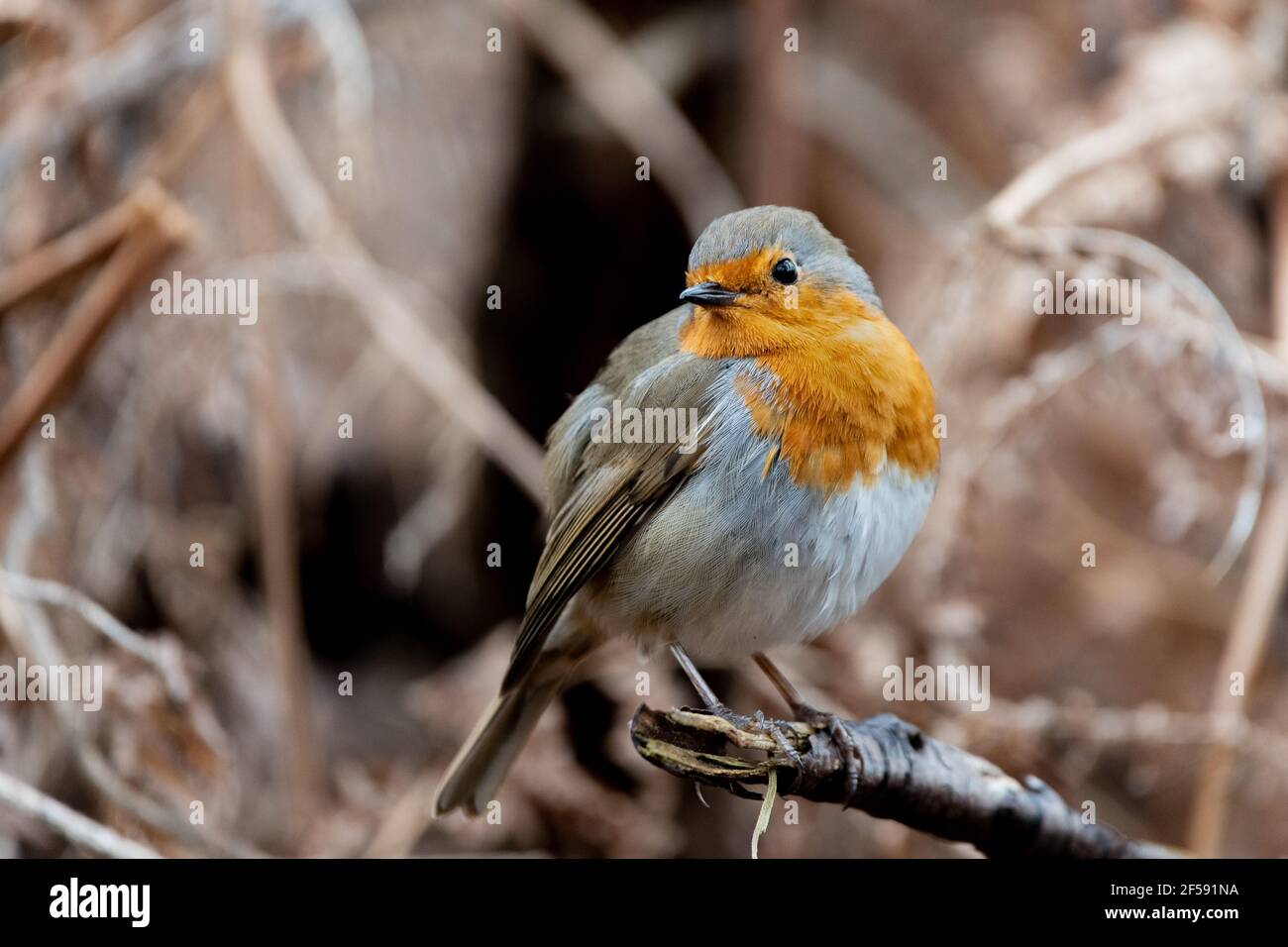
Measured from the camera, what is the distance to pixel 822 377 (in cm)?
304

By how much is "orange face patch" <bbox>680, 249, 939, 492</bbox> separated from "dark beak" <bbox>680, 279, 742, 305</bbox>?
26 millimetres

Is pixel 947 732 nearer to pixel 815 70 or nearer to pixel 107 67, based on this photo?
pixel 815 70

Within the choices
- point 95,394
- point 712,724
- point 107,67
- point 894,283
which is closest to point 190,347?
point 95,394

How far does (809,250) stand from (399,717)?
3.18m

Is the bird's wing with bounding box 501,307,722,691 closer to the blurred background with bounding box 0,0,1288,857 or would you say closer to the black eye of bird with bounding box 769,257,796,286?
the black eye of bird with bounding box 769,257,796,286

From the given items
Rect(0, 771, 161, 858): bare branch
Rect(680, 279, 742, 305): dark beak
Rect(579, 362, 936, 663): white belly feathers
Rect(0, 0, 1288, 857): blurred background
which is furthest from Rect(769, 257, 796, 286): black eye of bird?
Rect(0, 771, 161, 858): bare branch

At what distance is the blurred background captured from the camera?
367 cm

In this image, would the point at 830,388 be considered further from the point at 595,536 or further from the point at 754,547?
the point at 595,536

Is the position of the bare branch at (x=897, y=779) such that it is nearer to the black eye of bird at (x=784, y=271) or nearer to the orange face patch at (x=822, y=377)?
the orange face patch at (x=822, y=377)

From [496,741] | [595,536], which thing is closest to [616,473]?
[595,536]

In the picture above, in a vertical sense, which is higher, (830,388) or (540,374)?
(540,374)

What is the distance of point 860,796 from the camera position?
2717 millimetres

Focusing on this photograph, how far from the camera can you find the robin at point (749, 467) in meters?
3.00

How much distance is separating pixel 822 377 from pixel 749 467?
27cm
